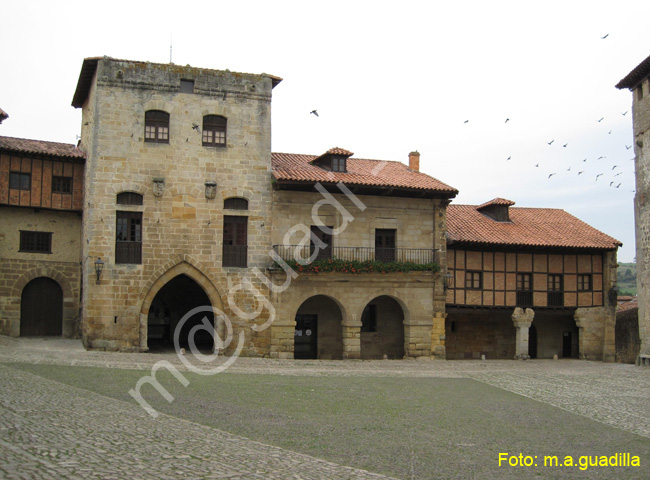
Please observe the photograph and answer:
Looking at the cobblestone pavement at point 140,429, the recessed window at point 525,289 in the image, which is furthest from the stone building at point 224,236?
the cobblestone pavement at point 140,429

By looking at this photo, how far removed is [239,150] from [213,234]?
3.41m

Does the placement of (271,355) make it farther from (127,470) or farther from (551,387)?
(127,470)

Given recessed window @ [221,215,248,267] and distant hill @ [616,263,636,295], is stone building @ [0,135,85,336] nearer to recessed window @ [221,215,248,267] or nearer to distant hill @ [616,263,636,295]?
recessed window @ [221,215,248,267]

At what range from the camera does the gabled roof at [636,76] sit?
1080 inches

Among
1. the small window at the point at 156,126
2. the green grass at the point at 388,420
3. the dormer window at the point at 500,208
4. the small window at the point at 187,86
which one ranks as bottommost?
the green grass at the point at 388,420

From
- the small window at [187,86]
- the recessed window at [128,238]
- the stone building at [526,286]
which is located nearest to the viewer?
the recessed window at [128,238]

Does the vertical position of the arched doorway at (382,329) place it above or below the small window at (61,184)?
below

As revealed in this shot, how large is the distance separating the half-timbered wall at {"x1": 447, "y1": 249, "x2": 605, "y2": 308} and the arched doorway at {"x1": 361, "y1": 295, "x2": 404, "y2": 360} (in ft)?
8.07

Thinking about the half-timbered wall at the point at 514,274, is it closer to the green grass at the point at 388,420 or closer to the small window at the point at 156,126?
the green grass at the point at 388,420

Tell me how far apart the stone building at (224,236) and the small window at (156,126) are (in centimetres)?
5

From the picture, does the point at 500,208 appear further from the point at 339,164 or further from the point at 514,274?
the point at 339,164

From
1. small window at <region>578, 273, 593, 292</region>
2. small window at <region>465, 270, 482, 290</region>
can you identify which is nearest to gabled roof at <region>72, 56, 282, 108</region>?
small window at <region>465, 270, 482, 290</region>

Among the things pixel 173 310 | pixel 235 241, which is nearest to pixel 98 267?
pixel 235 241

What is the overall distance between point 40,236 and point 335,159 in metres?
12.3
